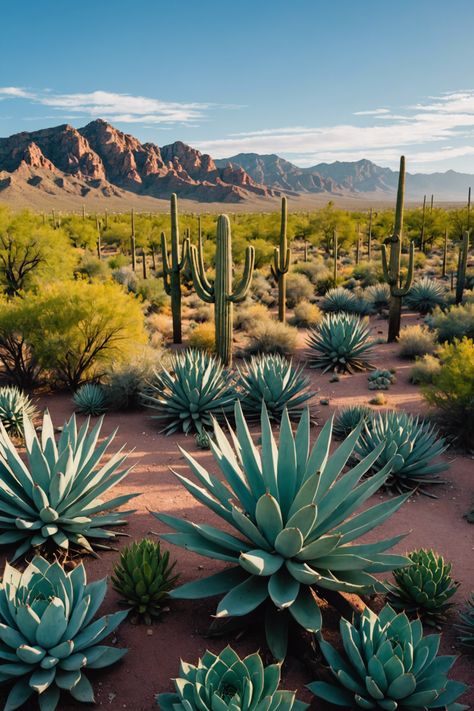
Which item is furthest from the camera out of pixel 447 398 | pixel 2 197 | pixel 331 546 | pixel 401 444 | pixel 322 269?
pixel 2 197

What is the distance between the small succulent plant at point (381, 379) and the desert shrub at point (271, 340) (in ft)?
8.26

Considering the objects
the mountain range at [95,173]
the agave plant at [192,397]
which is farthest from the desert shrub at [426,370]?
the mountain range at [95,173]

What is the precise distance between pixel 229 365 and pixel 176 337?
12.6 ft

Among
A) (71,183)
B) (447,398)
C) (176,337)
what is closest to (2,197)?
(71,183)

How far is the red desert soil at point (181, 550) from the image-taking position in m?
3.90

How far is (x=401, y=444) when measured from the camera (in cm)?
738

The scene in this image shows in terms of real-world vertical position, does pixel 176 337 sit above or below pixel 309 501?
below

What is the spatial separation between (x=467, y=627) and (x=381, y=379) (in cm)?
786

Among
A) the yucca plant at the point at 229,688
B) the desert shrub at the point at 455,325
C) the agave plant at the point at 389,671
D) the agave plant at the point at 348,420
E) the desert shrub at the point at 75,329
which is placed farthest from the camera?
the desert shrub at the point at 455,325

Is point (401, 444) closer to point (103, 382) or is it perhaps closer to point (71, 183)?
point (103, 382)

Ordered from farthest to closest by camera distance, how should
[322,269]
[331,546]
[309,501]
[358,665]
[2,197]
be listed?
[2,197] < [322,269] < [309,501] < [331,546] < [358,665]

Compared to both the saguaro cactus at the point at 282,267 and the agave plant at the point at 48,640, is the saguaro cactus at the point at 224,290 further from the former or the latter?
the agave plant at the point at 48,640

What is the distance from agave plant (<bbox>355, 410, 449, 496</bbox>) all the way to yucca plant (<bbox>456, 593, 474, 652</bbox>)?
254cm

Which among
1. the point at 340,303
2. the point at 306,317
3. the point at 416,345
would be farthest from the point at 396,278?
the point at 340,303
